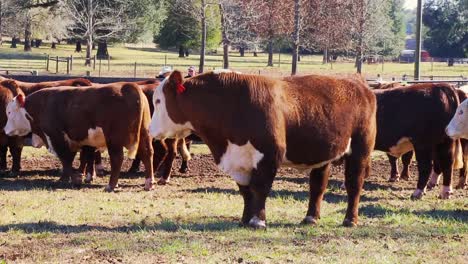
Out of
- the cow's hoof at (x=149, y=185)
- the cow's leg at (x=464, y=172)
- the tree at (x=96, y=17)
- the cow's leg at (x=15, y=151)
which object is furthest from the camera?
the tree at (x=96, y=17)

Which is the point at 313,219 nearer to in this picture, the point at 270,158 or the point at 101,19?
the point at 270,158

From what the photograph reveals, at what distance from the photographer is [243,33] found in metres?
47.2

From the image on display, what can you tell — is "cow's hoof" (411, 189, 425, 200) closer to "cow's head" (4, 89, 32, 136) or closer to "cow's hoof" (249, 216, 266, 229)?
"cow's hoof" (249, 216, 266, 229)

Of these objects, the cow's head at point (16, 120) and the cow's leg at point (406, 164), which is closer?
the cow's head at point (16, 120)

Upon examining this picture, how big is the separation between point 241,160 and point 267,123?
20.3 inches

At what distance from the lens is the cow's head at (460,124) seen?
11.3m

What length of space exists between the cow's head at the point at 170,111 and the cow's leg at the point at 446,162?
17.0ft

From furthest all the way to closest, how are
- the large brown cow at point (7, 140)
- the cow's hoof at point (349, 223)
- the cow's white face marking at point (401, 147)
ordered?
1. the large brown cow at point (7, 140)
2. the cow's white face marking at point (401, 147)
3. the cow's hoof at point (349, 223)

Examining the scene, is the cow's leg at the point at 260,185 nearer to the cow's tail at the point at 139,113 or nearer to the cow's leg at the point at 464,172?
the cow's tail at the point at 139,113

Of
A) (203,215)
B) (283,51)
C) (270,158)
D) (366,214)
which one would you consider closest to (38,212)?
(203,215)

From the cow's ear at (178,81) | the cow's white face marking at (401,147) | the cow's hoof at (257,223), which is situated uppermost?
the cow's ear at (178,81)

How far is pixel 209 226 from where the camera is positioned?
29.1 ft

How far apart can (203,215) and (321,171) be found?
66.5 inches

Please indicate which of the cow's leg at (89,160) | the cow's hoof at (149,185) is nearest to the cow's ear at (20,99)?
the cow's leg at (89,160)
